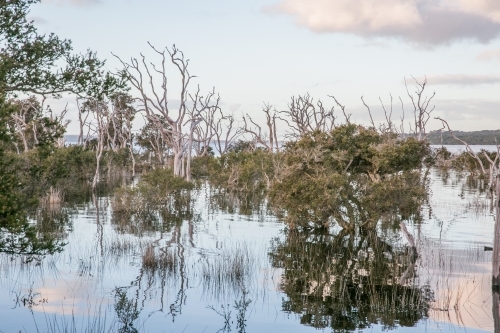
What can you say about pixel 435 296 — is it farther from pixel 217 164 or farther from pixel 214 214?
pixel 217 164

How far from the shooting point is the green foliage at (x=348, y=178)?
19531 mm

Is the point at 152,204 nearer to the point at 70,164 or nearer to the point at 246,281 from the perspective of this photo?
the point at 246,281

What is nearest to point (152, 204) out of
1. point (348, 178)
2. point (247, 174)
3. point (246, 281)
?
point (348, 178)

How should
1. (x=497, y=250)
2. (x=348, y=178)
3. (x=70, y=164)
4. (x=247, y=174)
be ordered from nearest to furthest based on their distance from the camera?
1. (x=497, y=250)
2. (x=348, y=178)
3. (x=247, y=174)
4. (x=70, y=164)

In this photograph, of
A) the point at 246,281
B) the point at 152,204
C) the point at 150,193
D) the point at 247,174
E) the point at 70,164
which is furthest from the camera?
the point at 70,164

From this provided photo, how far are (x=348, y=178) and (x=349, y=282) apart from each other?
751cm

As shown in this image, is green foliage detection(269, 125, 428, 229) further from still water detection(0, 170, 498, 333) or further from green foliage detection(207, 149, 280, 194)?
green foliage detection(207, 149, 280, 194)

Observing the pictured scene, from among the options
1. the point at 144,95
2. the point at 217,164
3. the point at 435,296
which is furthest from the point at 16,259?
the point at 217,164

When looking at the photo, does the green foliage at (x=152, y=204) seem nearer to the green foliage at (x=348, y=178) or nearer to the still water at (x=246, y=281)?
the still water at (x=246, y=281)

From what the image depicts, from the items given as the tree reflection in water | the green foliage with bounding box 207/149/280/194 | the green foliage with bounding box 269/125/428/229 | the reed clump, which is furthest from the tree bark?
the green foliage with bounding box 207/149/280/194

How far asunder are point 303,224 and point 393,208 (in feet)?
9.85

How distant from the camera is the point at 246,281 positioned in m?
13.1

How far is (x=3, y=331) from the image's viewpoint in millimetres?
9656

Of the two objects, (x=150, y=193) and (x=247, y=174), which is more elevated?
(x=247, y=174)
